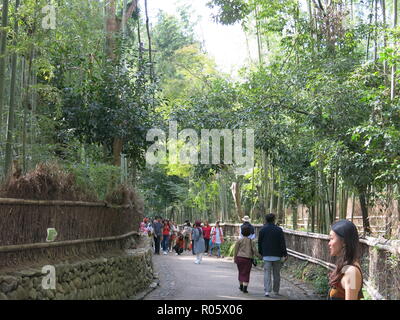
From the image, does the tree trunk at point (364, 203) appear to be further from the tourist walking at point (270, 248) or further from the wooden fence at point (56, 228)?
the wooden fence at point (56, 228)

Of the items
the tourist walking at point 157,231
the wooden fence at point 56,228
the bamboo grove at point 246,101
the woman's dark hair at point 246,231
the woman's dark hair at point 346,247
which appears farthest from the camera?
the tourist walking at point 157,231

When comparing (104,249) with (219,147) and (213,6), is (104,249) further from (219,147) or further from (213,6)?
(213,6)

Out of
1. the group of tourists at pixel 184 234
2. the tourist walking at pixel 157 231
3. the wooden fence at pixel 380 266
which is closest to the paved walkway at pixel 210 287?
the wooden fence at pixel 380 266

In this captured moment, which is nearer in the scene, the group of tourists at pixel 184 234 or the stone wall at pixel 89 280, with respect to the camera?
the stone wall at pixel 89 280

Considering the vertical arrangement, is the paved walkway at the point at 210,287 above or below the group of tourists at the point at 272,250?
below

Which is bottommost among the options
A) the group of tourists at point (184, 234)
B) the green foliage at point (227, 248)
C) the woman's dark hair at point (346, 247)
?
the green foliage at point (227, 248)

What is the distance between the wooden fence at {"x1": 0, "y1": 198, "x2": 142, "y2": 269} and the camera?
673cm

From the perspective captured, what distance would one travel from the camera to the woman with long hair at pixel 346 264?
3.59m

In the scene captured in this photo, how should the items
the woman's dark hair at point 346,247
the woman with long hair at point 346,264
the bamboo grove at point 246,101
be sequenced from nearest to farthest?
1. the woman with long hair at point 346,264
2. the woman's dark hair at point 346,247
3. the bamboo grove at point 246,101

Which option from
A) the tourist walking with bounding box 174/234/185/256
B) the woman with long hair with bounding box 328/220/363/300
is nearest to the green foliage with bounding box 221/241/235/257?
the tourist walking with bounding box 174/234/185/256

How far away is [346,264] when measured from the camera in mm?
3709

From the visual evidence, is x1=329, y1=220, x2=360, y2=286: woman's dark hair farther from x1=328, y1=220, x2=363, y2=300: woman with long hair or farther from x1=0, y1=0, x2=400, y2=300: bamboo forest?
x1=0, y1=0, x2=400, y2=300: bamboo forest

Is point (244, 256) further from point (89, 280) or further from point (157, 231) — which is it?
point (157, 231)
